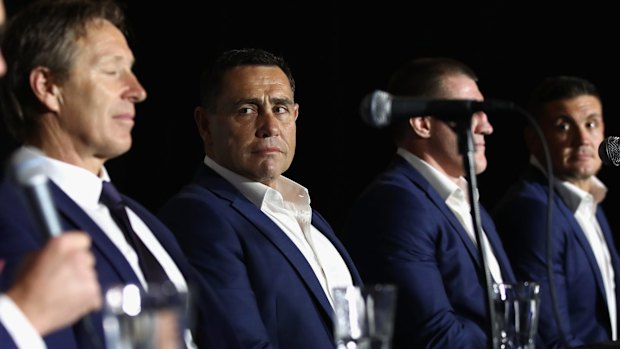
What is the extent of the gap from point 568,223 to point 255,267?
5.62ft

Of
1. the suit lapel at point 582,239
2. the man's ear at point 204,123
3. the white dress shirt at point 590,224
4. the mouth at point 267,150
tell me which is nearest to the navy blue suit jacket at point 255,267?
the mouth at point 267,150

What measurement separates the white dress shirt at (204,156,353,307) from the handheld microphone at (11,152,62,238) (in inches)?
58.3

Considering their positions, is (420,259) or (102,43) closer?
(102,43)

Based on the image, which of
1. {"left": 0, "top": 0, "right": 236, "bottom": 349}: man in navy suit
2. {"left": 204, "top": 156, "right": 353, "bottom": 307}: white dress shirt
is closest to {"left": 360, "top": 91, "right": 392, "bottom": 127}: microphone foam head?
{"left": 0, "top": 0, "right": 236, "bottom": 349}: man in navy suit

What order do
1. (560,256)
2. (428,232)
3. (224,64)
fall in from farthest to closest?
(560,256) → (428,232) → (224,64)

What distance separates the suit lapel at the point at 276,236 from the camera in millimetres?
2748

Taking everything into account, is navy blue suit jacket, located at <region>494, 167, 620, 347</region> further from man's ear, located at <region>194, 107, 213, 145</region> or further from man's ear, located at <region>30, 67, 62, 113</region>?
man's ear, located at <region>30, 67, 62, 113</region>

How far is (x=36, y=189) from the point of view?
4.38ft

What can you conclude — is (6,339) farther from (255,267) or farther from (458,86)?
(458,86)

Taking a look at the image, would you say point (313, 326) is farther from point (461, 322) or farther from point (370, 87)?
point (370, 87)

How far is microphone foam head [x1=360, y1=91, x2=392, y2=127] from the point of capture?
194 centimetres

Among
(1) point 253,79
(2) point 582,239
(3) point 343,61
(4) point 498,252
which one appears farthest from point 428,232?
(3) point 343,61

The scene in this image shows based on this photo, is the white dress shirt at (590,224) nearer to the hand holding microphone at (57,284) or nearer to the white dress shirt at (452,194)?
the white dress shirt at (452,194)

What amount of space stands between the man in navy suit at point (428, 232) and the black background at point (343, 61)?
30.8 inches
